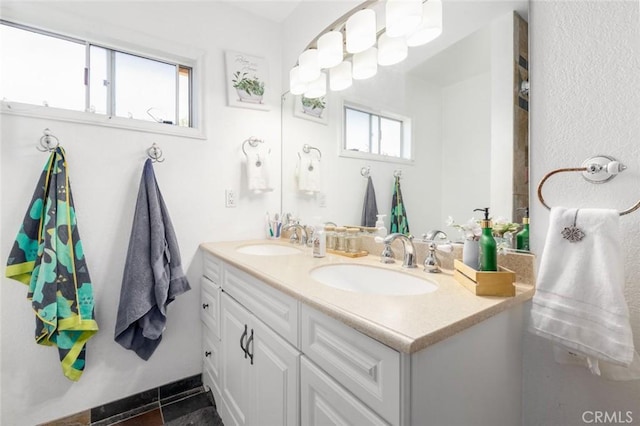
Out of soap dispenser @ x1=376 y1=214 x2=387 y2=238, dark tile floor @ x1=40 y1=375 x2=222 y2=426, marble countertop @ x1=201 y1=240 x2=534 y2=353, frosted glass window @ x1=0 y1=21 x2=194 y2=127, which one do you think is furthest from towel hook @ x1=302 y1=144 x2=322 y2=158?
dark tile floor @ x1=40 y1=375 x2=222 y2=426

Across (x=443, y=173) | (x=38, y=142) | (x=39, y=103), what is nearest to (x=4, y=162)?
(x=38, y=142)

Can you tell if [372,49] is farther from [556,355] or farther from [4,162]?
[4,162]

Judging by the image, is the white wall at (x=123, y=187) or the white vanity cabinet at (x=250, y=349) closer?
the white vanity cabinet at (x=250, y=349)

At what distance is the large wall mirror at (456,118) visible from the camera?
3.02 ft

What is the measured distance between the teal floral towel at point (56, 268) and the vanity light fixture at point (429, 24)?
171 centimetres

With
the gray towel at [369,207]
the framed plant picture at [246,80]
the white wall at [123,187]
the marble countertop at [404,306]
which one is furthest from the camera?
the framed plant picture at [246,80]

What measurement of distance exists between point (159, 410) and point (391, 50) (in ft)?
7.40

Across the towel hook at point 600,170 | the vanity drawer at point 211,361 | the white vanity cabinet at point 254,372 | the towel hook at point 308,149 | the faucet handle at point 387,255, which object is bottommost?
the vanity drawer at point 211,361

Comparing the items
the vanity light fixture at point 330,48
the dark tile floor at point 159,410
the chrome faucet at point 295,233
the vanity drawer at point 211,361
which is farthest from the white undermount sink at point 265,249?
the vanity light fixture at point 330,48

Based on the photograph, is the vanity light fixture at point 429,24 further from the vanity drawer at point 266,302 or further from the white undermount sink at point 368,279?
the vanity drawer at point 266,302

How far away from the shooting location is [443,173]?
113 centimetres

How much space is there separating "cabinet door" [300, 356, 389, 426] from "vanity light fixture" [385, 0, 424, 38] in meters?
1.28

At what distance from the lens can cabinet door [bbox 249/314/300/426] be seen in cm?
85

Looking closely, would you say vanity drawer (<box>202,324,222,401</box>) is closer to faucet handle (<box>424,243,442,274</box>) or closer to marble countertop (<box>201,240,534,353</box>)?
marble countertop (<box>201,240,534,353</box>)
